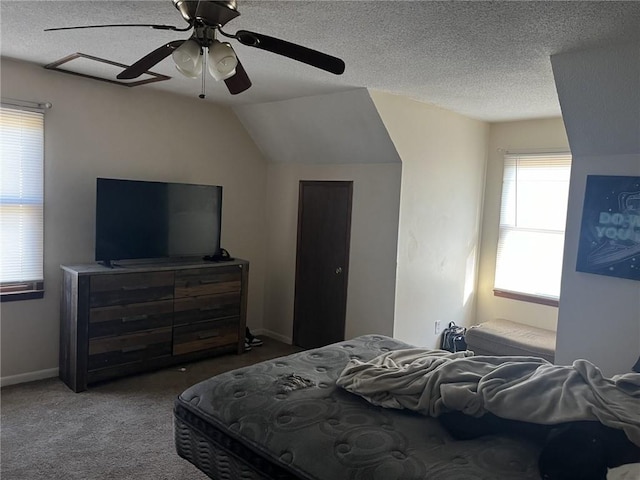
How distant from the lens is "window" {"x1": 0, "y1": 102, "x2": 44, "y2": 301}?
3.56 m

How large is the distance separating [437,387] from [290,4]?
183 cm

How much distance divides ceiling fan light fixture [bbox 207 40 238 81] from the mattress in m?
1.43

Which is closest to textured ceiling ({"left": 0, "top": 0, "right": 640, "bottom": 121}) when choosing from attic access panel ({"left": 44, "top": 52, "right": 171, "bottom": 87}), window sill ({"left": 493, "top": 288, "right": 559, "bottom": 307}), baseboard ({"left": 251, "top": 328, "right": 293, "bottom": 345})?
attic access panel ({"left": 44, "top": 52, "right": 171, "bottom": 87})

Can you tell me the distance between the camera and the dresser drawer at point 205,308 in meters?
4.14

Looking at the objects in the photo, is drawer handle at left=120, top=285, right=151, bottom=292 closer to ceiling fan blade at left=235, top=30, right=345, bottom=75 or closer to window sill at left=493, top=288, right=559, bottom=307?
ceiling fan blade at left=235, top=30, right=345, bottom=75

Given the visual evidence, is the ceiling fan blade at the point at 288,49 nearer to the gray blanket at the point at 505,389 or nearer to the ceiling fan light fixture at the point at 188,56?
the ceiling fan light fixture at the point at 188,56

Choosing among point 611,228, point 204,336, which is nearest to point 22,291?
point 204,336

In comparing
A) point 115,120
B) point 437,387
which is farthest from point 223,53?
point 115,120

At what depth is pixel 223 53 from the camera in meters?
1.97

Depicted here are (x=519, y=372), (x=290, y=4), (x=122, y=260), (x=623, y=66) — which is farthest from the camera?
(x=122, y=260)

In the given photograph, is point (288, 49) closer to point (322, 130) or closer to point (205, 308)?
point (322, 130)

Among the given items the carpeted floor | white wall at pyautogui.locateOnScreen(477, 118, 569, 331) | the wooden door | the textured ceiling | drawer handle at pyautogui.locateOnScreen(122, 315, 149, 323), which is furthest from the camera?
white wall at pyautogui.locateOnScreen(477, 118, 569, 331)

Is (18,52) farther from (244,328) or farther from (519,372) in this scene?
(519,372)

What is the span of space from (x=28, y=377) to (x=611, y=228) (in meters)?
4.46
